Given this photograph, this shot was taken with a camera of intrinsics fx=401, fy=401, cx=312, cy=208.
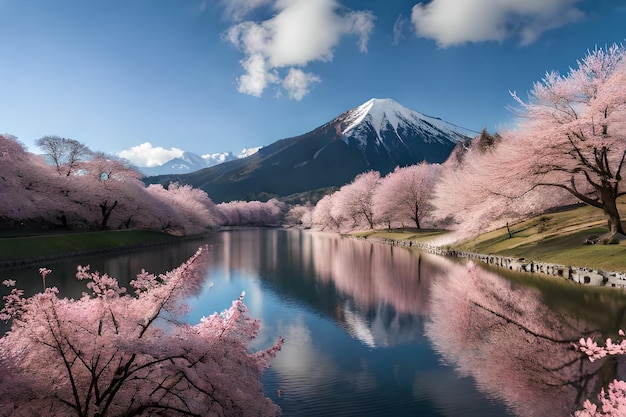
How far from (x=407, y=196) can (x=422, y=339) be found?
5748 cm

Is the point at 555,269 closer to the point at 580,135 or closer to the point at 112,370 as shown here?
the point at 580,135

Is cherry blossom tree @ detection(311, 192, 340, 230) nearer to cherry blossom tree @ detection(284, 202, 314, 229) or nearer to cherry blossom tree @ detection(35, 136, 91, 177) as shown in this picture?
cherry blossom tree @ detection(284, 202, 314, 229)

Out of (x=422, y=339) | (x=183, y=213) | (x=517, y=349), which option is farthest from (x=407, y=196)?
(x=517, y=349)

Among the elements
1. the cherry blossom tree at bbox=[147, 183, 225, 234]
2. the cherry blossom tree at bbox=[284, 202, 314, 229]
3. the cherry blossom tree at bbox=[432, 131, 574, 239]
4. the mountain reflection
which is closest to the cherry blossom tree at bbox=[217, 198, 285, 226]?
the cherry blossom tree at bbox=[284, 202, 314, 229]

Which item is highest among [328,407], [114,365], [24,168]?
[24,168]

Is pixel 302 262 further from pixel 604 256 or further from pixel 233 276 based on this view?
pixel 604 256

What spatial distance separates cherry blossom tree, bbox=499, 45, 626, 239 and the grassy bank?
8.55ft

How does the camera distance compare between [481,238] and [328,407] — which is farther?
[481,238]

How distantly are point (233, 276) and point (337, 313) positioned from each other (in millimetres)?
A: 13450

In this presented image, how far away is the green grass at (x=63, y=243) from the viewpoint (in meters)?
33.9

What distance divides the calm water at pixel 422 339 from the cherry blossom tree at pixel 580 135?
821cm

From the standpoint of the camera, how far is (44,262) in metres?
34.8

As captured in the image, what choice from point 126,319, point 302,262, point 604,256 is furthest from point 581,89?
point 126,319

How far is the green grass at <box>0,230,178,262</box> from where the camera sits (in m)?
33.9
